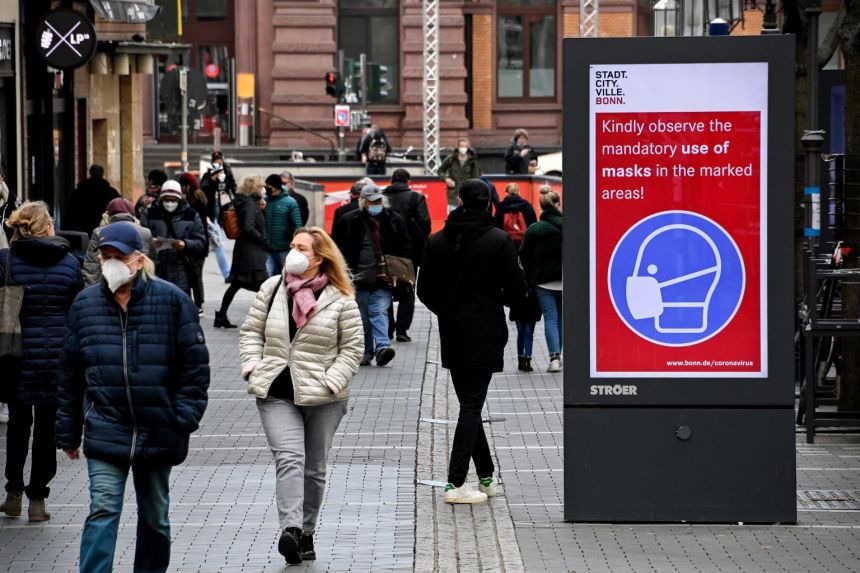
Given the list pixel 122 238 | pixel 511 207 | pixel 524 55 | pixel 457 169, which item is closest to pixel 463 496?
pixel 122 238

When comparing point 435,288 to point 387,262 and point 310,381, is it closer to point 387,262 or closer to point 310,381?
point 310,381

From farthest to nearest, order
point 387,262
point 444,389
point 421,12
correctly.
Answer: point 421,12 < point 387,262 < point 444,389

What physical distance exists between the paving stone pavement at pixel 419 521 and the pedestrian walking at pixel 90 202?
6816mm

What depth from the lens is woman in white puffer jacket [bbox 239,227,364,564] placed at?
8.62 metres

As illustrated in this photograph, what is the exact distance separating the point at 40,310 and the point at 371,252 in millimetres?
7487

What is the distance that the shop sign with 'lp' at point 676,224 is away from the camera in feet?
31.1

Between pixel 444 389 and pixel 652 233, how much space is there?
6244 mm

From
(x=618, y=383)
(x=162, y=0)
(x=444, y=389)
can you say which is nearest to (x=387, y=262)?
(x=444, y=389)

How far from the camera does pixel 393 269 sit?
17.3 meters

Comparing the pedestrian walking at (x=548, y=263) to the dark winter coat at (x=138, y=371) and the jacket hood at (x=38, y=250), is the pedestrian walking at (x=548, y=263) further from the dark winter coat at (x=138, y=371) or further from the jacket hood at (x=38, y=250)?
the dark winter coat at (x=138, y=371)

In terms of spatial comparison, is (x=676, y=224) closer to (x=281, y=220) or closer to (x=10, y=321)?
(x=10, y=321)

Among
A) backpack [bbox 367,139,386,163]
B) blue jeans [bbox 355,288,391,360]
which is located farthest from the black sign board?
backpack [bbox 367,139,386,163]

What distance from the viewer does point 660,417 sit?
967 cm

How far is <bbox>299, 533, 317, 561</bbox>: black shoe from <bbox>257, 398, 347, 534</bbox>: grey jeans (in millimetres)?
60
